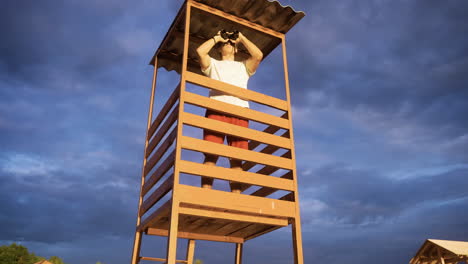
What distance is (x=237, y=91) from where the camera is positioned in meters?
5.99

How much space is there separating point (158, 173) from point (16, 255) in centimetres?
1663

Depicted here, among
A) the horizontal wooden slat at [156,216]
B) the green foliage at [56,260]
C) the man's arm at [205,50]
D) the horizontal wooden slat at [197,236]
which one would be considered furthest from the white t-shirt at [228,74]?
the green foliage at [56,260]

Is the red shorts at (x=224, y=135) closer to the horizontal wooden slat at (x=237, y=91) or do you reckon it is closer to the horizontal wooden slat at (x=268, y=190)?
the horizontal wooden slat at (x=237, y=91)

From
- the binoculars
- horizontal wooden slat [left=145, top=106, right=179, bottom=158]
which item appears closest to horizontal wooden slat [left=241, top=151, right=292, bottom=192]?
horizontal wooden slat [left=145, top=106, right=179, bottom=158]

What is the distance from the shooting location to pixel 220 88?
19.2ft

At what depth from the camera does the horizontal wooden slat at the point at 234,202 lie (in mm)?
4887

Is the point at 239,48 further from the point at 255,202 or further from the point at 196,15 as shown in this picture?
the point at 255,202

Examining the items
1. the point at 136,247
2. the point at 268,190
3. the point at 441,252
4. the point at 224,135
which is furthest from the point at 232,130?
the point at 441,252

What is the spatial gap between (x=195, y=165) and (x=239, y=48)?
3508 millimetres

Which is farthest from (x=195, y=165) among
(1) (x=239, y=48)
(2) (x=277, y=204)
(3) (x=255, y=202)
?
(1) (x=239, y=48)

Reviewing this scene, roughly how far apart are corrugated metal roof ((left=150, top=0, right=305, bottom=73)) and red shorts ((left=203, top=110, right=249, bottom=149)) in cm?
171

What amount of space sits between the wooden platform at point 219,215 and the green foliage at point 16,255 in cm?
1540

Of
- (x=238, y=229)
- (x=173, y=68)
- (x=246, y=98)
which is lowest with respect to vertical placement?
(x=238, y=229)

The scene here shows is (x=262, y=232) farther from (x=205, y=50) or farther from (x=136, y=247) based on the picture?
(x=205, y=50)
